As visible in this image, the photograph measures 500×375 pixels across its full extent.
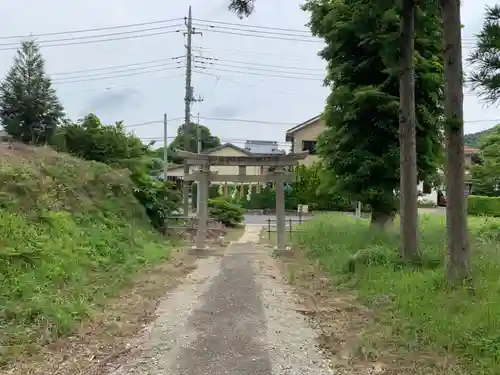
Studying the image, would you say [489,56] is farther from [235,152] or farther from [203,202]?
[235,152]

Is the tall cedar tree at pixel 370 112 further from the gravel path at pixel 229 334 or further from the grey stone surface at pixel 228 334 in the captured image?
the grey stone surface at pixel 228 334

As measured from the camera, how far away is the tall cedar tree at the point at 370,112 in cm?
1176

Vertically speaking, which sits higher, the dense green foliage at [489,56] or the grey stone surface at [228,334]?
the dense green foliage at [489,56]

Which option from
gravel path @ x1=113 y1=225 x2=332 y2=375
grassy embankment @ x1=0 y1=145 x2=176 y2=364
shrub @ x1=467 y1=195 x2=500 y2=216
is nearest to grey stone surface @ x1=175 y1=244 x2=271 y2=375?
gravel path @ x1=113 y1=225 x2=332 y2=375

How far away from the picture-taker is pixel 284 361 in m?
4.73

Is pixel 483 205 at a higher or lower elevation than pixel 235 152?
lower

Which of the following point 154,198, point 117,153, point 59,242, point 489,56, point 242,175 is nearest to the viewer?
point 489,56

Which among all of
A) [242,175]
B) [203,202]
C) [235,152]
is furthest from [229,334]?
[235,152]

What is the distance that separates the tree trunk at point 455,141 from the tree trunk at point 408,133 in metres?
2.17

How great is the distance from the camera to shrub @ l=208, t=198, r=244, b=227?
23.7 m

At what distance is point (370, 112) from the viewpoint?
12086mm

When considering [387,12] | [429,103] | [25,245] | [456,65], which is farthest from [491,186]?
[25,245]

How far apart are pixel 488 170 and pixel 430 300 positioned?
27.7 meters

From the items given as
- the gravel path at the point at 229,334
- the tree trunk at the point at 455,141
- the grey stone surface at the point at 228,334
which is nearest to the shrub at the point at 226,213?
the gravel path at the point at 229,334
